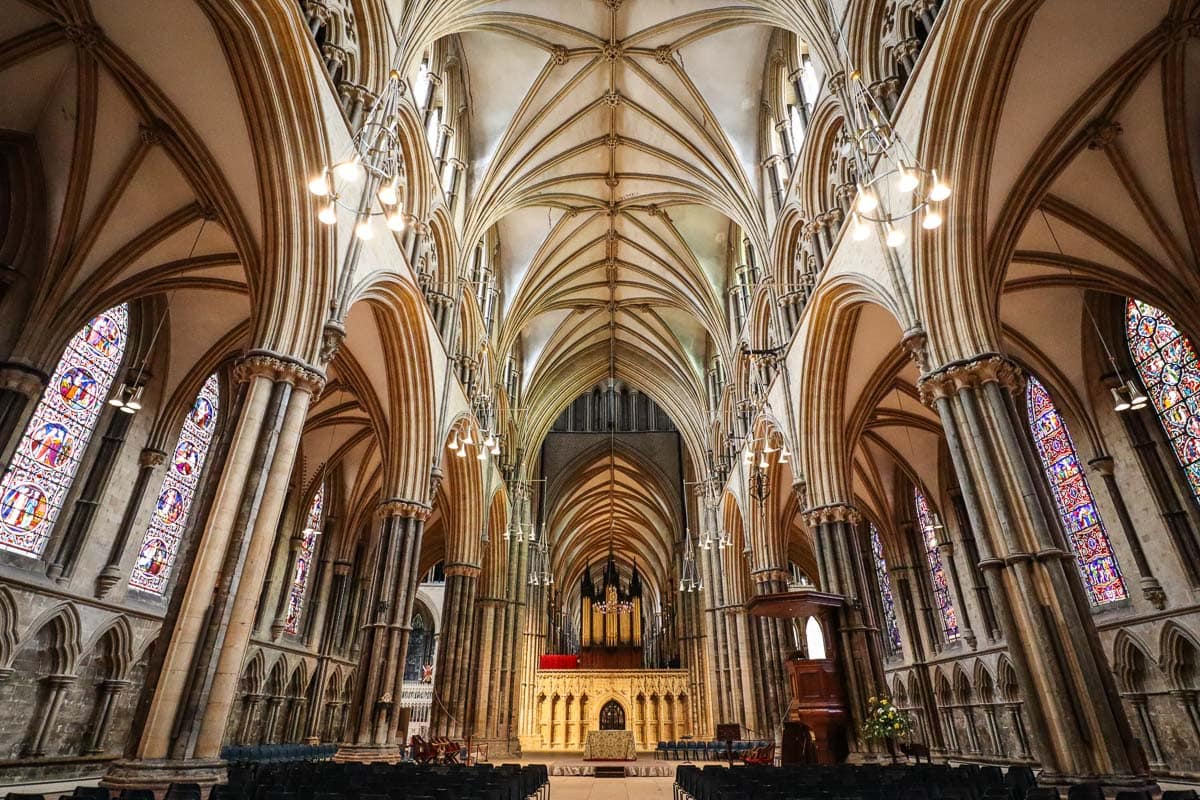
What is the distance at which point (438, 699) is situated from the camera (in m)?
18.9

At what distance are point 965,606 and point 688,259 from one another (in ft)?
43.9

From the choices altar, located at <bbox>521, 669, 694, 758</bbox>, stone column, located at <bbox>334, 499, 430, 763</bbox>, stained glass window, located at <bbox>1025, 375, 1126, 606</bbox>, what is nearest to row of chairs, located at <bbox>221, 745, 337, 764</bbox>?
stone column, located at <bbox>334, 499, 430, 763</bbox>

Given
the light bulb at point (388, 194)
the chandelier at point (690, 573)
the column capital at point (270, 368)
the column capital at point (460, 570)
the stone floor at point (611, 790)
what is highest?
the chandelier at point (690, 573)

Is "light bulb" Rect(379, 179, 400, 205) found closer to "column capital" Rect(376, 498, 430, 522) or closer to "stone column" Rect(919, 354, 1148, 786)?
"stone column" Rect(919, 354, 1148, 786)

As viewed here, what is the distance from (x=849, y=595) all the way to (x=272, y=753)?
12.8m

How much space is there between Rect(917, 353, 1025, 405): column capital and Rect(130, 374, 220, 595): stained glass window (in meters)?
15.3

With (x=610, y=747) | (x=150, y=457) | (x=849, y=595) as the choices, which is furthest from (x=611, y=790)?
(x=150, y=457)

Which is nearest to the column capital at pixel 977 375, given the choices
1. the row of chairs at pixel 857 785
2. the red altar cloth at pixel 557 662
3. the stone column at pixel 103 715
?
the row of chairs at pixel 857 785

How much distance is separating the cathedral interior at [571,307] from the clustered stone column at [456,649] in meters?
0.14

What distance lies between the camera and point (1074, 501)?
1413cm

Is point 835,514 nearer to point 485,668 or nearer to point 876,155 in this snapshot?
point 876,155

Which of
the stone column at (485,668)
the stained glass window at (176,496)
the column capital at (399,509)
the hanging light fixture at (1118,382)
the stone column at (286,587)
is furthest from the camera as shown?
the stone column at (485,668)

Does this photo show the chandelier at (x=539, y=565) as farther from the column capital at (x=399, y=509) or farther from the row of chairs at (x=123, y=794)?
the row of chairs at (x=123, y=794)

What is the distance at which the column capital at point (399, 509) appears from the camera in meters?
12.9
